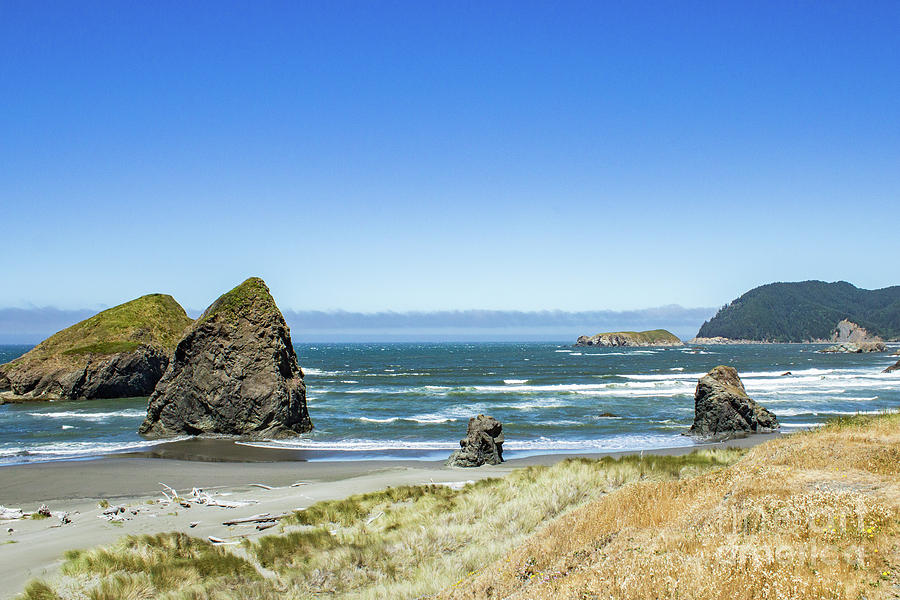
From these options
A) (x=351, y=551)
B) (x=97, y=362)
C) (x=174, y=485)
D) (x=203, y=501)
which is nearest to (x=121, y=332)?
(x=97, y=362)

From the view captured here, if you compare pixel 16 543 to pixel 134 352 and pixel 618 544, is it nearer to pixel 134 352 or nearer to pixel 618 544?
pixel 618 544

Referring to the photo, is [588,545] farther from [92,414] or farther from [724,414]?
[92,414]

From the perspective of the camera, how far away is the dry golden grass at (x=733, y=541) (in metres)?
5.40

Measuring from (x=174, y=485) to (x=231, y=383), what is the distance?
11.7 meters

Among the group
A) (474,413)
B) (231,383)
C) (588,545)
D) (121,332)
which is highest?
(121,332)

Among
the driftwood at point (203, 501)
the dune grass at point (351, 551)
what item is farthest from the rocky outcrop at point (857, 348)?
the driftwood at point (203, 501)

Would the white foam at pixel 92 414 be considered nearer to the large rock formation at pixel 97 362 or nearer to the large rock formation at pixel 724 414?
the large rock formation at pixel 97 362

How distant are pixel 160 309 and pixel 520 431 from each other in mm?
48342

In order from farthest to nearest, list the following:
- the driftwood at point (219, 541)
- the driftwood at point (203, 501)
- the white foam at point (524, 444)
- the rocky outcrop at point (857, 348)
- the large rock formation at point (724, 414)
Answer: the rocky outcrop at point (857, 348) → the large rock formation at point (724, 414) → the white foam at point (524, 444) → the driftwood at point (203, 501) → the driftwood at point (219, 541)

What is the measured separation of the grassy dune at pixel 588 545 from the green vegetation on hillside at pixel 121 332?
48.6 metres

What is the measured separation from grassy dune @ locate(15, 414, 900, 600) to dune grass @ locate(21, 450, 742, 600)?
0.11 ft

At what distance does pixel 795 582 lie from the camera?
515 centimetres

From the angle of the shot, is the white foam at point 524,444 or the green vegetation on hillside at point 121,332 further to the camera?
the green vegetation on hillside at point 121,332

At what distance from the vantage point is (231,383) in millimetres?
29906
